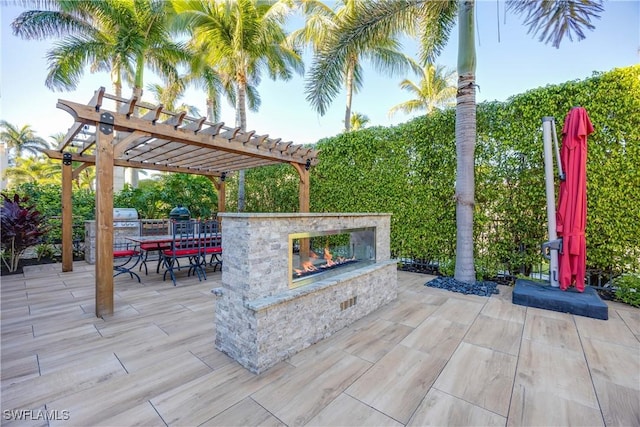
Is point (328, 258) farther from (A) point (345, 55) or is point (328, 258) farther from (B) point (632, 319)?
(A) point (345, 55)

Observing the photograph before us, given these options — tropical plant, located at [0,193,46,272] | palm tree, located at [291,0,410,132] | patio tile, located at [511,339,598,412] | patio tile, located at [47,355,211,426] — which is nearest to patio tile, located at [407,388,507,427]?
patio tile, located at [511,339,598,412]

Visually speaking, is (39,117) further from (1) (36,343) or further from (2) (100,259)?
(1) (36,343)

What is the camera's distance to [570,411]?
174 centimetres

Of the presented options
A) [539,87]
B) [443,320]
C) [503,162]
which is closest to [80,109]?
[443,320]

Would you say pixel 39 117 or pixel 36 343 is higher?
pixel 39 117

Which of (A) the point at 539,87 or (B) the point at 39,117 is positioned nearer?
(A) the point at 539,87

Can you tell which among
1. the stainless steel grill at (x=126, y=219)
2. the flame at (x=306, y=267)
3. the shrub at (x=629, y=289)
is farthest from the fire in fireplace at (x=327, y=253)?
the stainless steel grill at (x=126, y=219)

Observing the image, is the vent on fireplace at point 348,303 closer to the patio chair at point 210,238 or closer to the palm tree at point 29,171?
the patio chair at point 210,238

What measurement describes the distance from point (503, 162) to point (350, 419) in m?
4.58

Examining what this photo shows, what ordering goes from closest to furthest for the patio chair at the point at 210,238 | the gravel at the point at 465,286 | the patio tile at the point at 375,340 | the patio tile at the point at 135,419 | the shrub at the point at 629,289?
1. the patio tile at the point at 135,419
2. the patio tile at the point at 375,340
3. the shrub at the point at 629,289
4. the gravel at the point at 465,286
5. the patio chair at the point at 210,238

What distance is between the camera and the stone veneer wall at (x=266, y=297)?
2.18m

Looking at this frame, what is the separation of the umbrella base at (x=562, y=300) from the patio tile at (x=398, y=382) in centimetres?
224

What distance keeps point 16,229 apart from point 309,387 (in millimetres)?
6784

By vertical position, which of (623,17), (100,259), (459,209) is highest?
(623,17)
